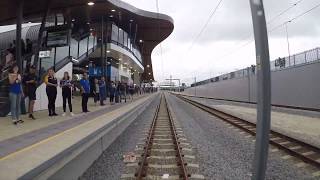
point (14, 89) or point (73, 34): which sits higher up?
point (73, 34)

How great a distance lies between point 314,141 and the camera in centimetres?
1295

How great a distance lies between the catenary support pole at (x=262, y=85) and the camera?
16.8ft

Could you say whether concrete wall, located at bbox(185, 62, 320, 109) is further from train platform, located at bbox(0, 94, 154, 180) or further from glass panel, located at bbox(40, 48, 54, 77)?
train platform, located at bbox(0, 94, 154, 180)

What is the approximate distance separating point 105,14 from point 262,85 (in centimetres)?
3524

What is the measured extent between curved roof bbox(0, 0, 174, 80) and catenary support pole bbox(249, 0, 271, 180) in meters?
17.8

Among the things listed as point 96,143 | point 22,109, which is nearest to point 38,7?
point 22,109

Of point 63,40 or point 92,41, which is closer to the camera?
point 63,40

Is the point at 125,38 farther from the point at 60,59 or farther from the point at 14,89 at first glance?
the point at 14,89

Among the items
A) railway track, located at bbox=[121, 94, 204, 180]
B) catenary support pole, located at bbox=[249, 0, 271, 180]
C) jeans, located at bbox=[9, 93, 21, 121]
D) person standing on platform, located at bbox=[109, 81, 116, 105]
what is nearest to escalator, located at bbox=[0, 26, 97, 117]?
person standing on platform, located at bbox=[109, 81, 116, 105]

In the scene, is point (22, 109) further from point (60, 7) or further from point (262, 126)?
point (262, 126)

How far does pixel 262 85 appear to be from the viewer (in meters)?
5.11

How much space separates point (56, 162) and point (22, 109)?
10.8m

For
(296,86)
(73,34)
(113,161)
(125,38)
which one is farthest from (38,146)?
(125,38)

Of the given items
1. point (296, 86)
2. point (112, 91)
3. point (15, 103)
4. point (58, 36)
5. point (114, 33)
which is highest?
point (114, 33)
